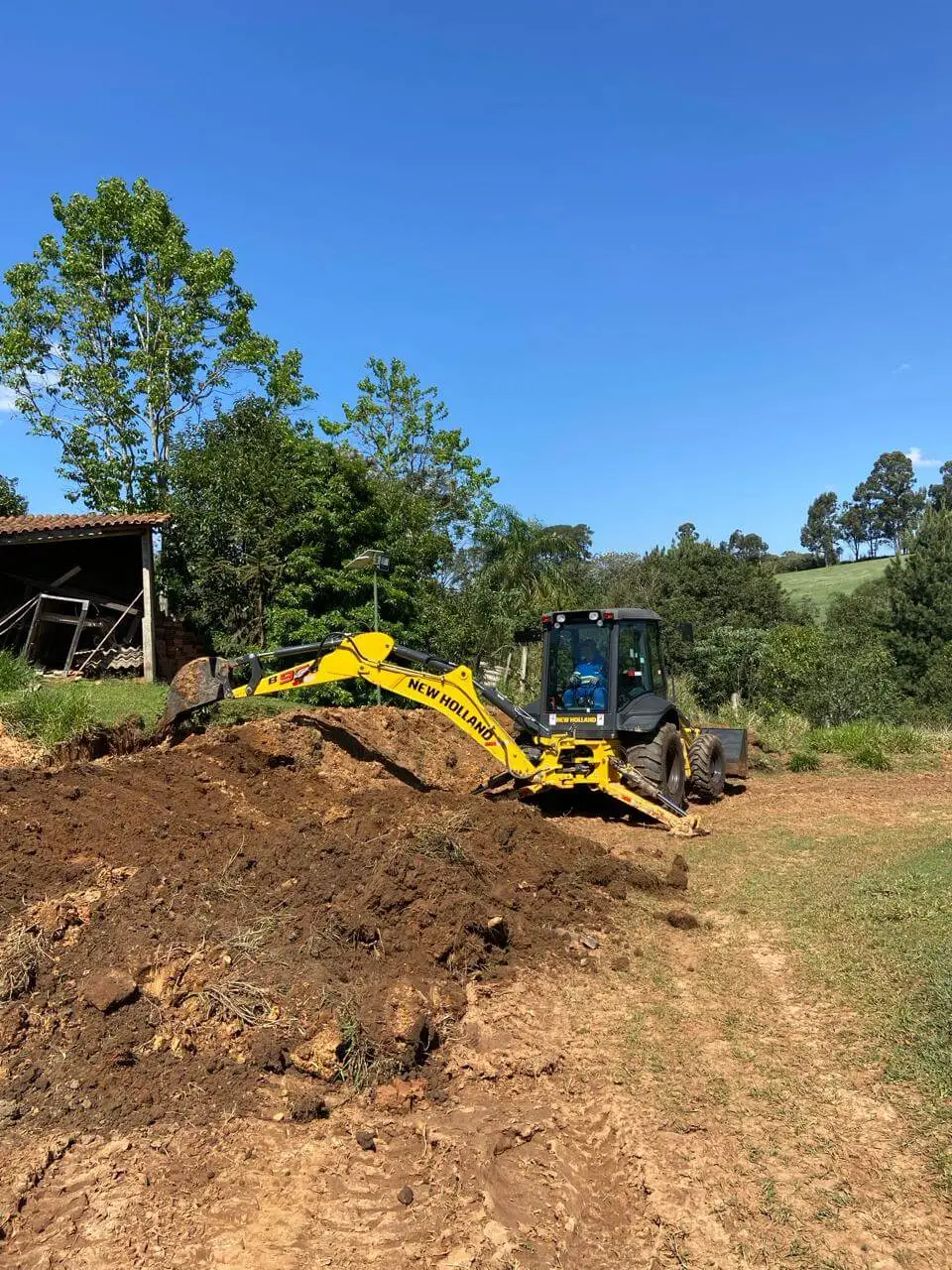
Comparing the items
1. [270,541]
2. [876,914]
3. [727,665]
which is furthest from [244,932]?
[727,665]

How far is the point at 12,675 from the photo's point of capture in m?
12.0

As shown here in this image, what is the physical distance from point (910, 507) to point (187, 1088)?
Result: 104 metres

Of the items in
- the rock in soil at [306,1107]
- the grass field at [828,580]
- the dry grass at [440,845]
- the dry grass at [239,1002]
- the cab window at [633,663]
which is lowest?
the rock in soil at [306,1107]

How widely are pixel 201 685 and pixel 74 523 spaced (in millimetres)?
8223

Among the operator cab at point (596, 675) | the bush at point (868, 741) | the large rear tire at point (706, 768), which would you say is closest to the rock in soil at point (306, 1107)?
the operator cab at point (596, 675)

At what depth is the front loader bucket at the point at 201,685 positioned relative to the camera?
999cm

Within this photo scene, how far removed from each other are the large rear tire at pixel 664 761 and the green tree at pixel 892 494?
309 feet

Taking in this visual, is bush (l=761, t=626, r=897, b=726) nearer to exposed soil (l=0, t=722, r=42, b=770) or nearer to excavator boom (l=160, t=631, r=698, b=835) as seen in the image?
excavator boom (l=160, t=631, r=698, b=835)

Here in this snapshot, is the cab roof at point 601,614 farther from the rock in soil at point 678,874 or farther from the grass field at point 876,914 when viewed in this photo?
the rock in soil at point 678,874

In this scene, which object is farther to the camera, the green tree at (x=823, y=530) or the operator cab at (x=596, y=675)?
the green tree at (x=823, y=530)

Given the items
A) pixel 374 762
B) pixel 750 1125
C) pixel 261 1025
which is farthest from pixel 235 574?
pixel 750 1125

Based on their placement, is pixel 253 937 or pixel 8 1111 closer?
pixel 8 1111

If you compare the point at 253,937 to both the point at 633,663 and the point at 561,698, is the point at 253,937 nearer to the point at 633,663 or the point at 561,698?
the point at 561,698

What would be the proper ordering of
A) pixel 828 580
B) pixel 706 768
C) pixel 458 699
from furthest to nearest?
1. pixel 828 580
2. pixel 706 768
3. pixel 458 699
